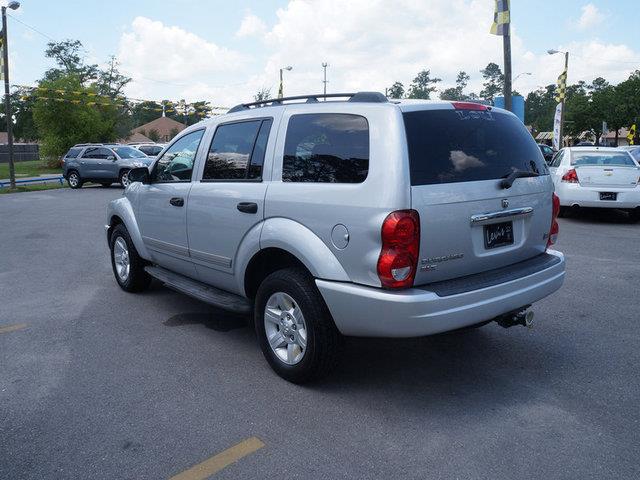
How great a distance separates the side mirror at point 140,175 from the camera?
546 cm

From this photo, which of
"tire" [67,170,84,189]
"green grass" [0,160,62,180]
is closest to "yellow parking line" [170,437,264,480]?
"tire" [67,170,84,189]

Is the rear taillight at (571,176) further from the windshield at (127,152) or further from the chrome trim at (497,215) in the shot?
the windshield at (127,152)

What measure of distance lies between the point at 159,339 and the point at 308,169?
2.12 m

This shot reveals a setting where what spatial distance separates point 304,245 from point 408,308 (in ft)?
2.66

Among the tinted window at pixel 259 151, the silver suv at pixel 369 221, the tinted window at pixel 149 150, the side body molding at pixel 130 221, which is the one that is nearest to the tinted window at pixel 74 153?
the tinted window at pixel 149 150

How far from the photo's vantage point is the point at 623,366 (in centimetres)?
400

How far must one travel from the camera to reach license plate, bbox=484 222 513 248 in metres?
3.52

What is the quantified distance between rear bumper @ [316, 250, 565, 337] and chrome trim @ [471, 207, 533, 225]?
415 millimetres

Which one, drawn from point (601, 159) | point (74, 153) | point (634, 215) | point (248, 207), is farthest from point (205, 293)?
point (74, 153)

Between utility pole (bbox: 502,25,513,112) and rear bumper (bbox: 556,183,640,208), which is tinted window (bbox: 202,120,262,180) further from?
utility pole (bbox: 502,25,513,112)

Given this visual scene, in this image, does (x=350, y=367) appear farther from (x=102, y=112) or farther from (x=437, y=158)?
(x=102, y=112)

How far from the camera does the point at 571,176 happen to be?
35.7ft

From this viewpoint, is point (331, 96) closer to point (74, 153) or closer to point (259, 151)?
point (259, 151)

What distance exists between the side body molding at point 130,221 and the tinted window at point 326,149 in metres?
2.44
